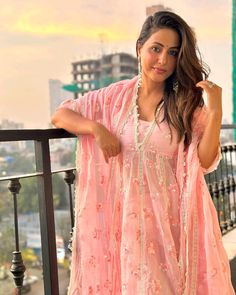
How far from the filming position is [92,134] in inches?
56.6

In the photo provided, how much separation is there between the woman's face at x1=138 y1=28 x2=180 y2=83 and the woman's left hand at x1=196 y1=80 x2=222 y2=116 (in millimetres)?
122

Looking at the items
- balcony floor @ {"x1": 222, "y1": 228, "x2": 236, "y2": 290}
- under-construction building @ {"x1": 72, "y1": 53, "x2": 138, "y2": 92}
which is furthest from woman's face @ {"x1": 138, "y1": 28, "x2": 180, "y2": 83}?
under-construction building @ {"x1": 72, "y1": 53, "x2": 138, "y2": 92}

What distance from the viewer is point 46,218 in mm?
1578

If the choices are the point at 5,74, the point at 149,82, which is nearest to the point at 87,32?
the point at 5,74

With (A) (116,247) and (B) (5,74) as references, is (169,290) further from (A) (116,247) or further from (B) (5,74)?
(B) (5,74)

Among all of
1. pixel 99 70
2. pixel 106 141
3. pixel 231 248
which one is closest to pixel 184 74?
pixel 106 141

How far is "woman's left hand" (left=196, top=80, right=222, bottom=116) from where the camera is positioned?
1.29m

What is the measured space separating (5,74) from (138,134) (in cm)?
1589

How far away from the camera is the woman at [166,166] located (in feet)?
4.48

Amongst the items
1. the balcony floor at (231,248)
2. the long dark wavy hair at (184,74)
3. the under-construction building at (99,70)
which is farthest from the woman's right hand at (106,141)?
the under-construction building at (99,70)

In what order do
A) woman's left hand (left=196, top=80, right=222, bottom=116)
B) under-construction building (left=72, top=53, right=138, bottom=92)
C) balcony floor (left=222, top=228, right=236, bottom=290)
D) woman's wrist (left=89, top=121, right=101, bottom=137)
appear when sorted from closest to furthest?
1. woman's left hand (left=196, top=80, right=222, bottom=116)
2. woman's wrist (left=89, top=121, right=101, bottom=137)
3. balcony floor (left=222, top=228, right=236, bottom=290)
4. under-construction building (left=72, top=53, right=138, bottom=92)

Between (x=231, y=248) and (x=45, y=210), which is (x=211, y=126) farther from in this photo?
(x=231, y=248)

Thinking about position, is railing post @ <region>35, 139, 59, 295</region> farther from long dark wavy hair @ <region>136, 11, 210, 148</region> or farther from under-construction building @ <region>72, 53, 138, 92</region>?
under-construction building @ <region>72, 53, 138, 92</region>

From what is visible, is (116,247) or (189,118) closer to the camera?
(189,118)
